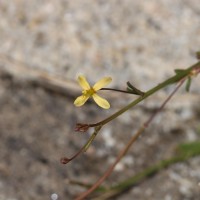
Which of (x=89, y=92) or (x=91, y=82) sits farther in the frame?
(x=91, y=82)

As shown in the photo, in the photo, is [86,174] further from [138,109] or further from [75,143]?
[138,109]

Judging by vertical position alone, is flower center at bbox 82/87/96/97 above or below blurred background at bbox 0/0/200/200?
below

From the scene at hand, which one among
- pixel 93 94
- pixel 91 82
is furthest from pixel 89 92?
pixel 91 82

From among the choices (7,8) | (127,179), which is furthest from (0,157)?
(7,8)

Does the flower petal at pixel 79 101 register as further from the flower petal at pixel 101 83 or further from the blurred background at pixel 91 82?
the blurred background at pixel 91 82

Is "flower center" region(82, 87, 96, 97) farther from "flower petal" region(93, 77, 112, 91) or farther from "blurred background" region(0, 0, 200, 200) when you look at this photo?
"blurred background" region(0, 0, 200, 200)

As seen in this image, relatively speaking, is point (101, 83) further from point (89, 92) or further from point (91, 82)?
point (91, 82)

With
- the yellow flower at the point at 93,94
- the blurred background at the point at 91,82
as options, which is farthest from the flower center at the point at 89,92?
the blurred background at the point at 91,82

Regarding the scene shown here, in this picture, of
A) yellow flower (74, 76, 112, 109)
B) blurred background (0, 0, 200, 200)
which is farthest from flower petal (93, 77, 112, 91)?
blurred background (0, 0, 200, 200)
